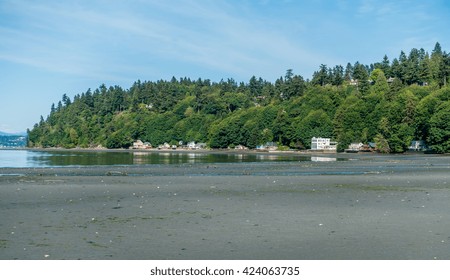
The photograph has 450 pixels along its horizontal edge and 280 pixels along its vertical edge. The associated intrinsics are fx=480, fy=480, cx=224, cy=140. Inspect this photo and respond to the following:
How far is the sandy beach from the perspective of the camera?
16.0 meters

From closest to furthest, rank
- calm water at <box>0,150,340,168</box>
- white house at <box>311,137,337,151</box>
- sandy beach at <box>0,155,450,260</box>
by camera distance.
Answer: sandy beach at <box>0,155,450,260</box>
calm water at <box>0,150,340,168</box>
white house at <box>311,137,337,151</box>

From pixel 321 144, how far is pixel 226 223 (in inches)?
6414

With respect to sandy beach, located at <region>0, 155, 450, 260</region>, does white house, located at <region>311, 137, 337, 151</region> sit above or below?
above

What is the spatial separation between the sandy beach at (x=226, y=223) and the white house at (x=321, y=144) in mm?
142694

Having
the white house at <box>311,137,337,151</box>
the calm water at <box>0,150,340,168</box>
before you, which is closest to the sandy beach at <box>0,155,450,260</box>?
the calm water at <box>0,150,340,168</box>

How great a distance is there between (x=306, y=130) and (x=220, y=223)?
171 meters

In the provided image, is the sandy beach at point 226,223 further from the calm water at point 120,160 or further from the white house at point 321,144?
the white house at point 321,144

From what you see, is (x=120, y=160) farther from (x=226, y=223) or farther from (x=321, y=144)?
(x=321, y=144)

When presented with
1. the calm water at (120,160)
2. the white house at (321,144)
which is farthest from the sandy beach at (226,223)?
the white house at (321,144)

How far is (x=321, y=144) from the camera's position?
591ft

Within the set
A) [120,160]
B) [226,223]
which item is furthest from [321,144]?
[226,223]

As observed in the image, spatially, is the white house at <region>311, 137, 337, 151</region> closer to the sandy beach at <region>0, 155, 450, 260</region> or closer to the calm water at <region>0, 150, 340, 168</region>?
the calm water at <region>0, 150, 340, 168</region>

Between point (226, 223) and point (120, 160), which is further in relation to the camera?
point (120, 160)

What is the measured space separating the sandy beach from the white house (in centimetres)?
14269
